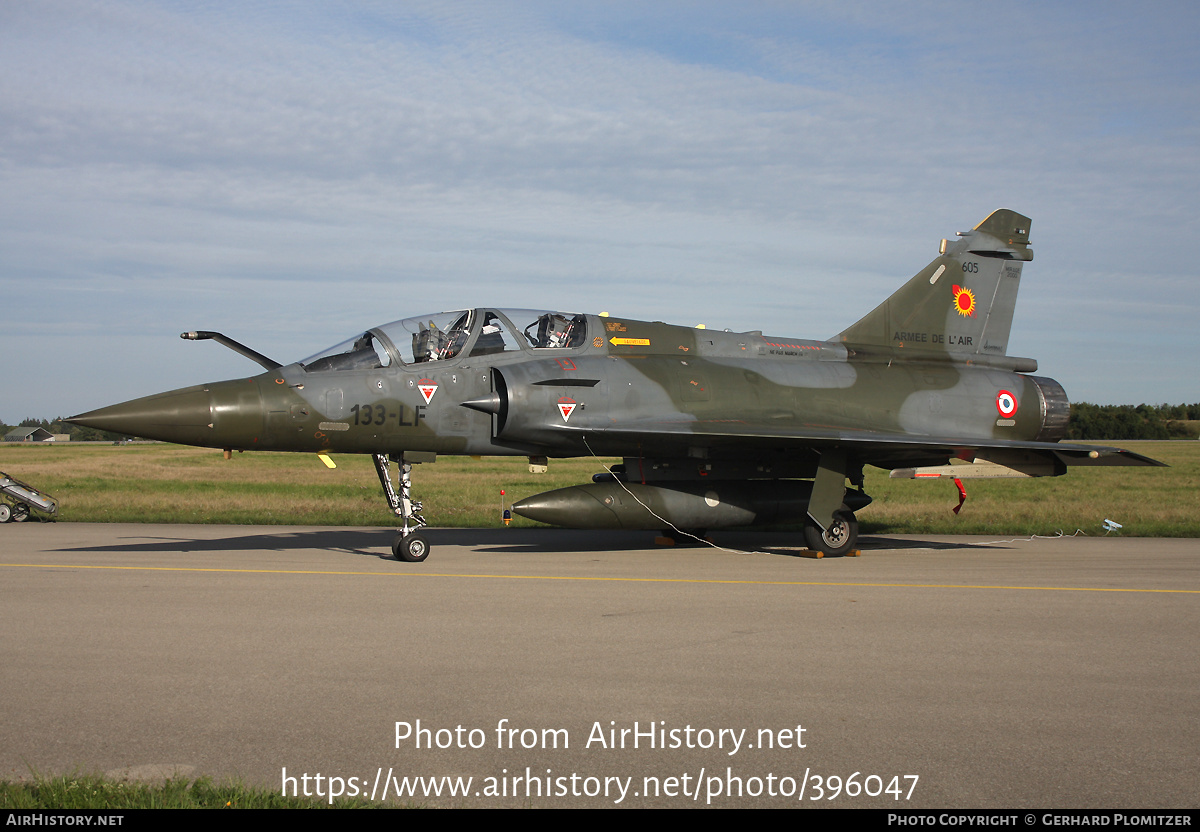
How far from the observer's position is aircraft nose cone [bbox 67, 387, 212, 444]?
32.7 feet

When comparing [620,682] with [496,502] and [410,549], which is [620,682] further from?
[496,502]

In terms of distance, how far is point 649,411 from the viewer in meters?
12.4

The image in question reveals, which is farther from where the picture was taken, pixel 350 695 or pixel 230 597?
pixel 230 597

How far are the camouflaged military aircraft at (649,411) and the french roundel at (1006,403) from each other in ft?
0.14

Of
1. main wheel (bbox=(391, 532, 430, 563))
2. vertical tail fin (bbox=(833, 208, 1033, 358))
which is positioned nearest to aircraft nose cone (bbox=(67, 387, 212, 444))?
main wheel (bbox=(391, 532, 430, 563))

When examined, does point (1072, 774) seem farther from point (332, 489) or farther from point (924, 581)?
point (332, 489)

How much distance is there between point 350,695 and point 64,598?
4820 mm

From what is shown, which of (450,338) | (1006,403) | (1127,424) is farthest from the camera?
(1127,424)

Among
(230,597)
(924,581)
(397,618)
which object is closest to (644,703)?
(397,618)

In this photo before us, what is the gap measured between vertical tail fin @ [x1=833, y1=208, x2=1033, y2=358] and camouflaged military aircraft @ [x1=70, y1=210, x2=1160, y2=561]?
2.4 inches

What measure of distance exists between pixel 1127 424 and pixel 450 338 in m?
96.4

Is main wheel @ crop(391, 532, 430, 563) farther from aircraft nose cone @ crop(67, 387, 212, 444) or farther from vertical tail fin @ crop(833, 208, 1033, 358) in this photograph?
vertical tail fin @ crop(833, 208, 1033, 358)

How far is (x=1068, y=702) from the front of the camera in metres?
5.32

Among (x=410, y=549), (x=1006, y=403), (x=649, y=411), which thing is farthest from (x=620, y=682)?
(x=1006, y=403)
